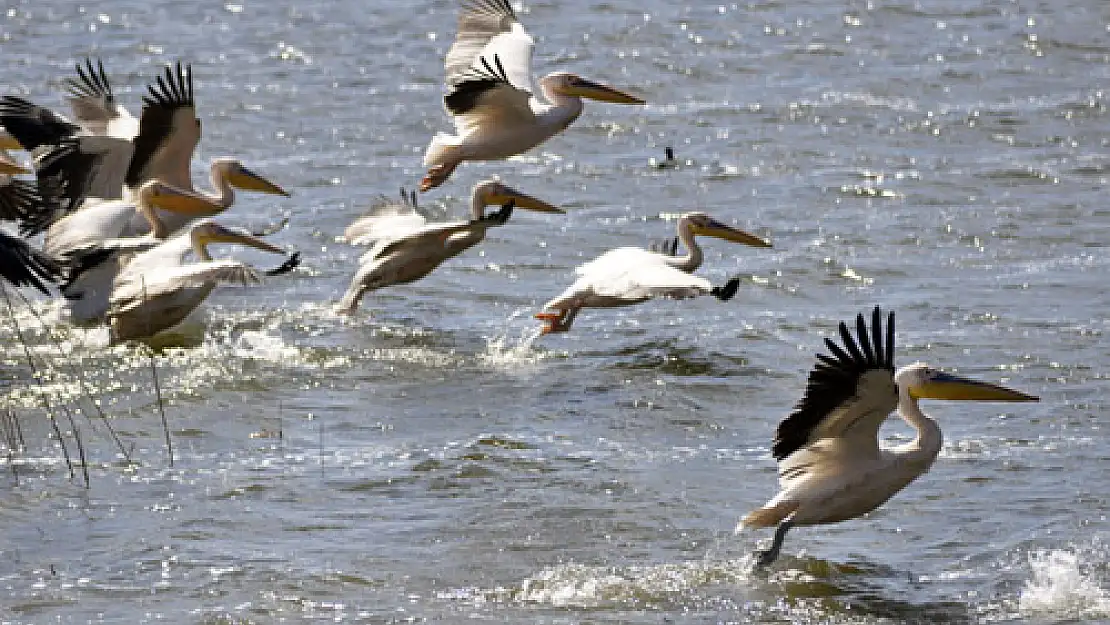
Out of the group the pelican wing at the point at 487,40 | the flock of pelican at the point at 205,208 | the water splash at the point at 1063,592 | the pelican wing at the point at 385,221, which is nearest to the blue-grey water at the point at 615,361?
the water splash at the point at 1063,592

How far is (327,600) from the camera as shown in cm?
556

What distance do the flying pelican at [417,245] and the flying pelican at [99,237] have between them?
1006mm

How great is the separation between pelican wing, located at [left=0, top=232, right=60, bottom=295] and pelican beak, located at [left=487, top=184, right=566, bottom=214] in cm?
362

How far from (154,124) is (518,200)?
1.88 m

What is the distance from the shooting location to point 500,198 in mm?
10203

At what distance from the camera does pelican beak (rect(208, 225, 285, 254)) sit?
964 centimetres

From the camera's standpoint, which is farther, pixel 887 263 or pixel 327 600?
pixel 887 263

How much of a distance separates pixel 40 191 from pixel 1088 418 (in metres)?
5.20

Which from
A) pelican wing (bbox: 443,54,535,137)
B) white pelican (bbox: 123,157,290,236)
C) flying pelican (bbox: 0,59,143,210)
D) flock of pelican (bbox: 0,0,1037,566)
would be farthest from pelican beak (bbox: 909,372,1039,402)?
flying pelican (bbox: 0,59,143,210)

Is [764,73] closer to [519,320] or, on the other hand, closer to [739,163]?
[739,163]

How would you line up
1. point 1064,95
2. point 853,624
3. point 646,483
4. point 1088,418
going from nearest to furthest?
point 853,624 → point 646,483 → point 1088,418 → point 1064,95

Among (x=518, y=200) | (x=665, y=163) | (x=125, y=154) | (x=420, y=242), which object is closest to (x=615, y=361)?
(x=420, y=242)

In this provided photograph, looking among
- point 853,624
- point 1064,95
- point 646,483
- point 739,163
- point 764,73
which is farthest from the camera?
point 764,73

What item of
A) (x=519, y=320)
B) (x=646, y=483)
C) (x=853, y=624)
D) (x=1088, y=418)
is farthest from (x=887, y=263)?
(x=853, y=624)
